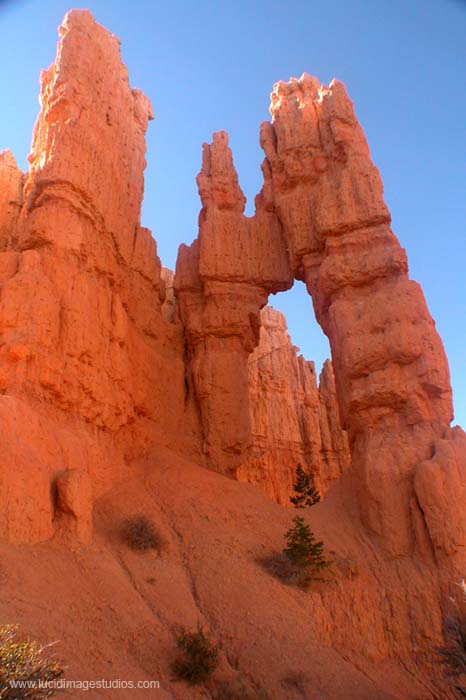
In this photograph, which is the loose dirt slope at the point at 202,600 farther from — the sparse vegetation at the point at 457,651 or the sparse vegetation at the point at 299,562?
the sparse vegetation at the point at 457,651

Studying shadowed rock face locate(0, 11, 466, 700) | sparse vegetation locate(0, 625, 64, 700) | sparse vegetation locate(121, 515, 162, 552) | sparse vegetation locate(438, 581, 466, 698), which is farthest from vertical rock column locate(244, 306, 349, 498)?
sparse vegetation locate(0, 625, 64, 700)

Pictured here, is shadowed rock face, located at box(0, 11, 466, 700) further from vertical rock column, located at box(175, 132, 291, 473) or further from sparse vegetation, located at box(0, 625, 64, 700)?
sparse vegetation, located at box(0, 625, 64, 700)

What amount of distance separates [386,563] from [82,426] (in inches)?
346

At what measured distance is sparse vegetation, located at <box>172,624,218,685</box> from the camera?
10125mm

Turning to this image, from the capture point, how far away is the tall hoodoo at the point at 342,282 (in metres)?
16.7

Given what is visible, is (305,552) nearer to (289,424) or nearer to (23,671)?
(23,671)

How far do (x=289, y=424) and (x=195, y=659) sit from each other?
27.4m

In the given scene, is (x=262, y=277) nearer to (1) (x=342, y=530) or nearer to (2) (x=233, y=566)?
(1) (x=342, y=530)

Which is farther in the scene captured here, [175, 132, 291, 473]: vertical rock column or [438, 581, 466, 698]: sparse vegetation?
[175, 132, 291, 473]: vertical rock column

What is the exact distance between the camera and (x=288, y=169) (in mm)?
22375

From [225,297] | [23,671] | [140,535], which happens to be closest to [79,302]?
[140,535]

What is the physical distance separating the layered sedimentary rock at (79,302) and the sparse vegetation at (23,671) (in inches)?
176

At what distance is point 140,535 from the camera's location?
1409 centimetres

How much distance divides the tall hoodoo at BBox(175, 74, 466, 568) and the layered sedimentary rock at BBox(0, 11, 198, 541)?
2.60 m
